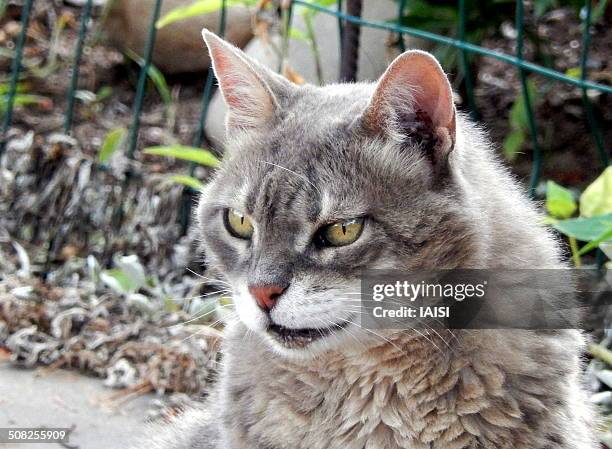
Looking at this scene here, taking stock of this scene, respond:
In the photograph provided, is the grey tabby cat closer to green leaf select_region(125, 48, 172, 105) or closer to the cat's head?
the cat's head

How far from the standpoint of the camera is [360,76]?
4457 mm

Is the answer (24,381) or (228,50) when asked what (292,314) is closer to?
(228,50)

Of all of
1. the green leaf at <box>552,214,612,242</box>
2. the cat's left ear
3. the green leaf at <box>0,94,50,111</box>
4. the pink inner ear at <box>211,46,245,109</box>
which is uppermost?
the green leaf at <box>0,94,50,111</box>

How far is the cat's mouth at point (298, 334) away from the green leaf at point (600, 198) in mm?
1215

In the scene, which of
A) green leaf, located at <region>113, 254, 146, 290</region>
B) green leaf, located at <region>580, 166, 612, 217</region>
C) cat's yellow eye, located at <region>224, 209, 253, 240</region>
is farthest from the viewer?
green leaf, located at <region>113, 254, 146, 290</region>

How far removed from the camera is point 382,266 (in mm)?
2066

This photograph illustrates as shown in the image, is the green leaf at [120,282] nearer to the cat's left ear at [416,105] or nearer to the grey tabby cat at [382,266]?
the grey tabby cat at [382,266]

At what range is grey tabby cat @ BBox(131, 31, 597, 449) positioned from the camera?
6.77 ft

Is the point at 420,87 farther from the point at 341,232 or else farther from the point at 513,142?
the point at 513,142

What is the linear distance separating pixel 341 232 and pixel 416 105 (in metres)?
0.33

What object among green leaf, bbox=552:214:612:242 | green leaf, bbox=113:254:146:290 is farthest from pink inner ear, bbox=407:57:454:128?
green leaf, bbox=113:254:146:290

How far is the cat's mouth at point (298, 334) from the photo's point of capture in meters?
2.08

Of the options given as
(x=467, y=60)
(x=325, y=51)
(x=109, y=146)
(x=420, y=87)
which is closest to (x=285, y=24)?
(x=325, y=51)

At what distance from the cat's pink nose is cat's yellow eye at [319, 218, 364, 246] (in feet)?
0.49
